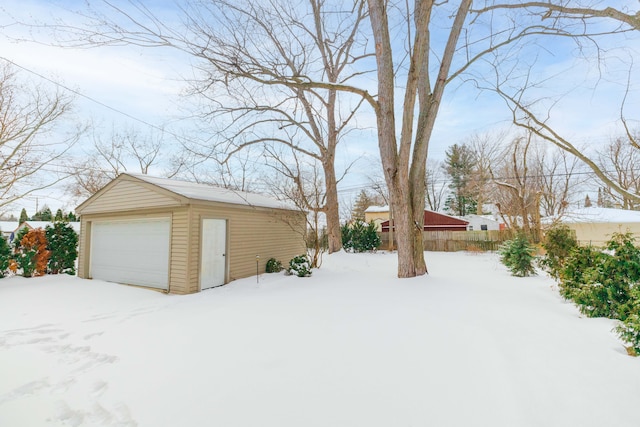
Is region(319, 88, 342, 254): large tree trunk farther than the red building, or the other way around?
the red building

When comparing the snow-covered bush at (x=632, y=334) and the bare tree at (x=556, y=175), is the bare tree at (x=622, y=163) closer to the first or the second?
the bare tree at (x=556, y=175)

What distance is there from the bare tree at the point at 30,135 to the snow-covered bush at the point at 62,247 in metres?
6.56

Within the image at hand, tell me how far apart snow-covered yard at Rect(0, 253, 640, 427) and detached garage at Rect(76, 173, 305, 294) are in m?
2.02

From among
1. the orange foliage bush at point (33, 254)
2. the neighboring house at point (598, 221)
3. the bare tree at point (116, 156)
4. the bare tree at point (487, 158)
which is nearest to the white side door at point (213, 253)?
the orange foliage bush at point (33, 254)

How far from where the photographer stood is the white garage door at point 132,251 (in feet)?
24.0

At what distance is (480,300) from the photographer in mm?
4781

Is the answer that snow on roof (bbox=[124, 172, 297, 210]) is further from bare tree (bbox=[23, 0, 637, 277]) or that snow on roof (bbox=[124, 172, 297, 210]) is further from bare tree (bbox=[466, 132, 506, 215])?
bare tree (bbox=[466, 132, 506, 215])

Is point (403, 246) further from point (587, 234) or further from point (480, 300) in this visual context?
point (587, 234)

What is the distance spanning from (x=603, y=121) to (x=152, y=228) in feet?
45.1

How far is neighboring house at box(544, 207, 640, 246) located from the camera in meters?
17.8

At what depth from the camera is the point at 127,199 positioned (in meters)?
7.92

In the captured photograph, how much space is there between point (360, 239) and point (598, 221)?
49.5 ft

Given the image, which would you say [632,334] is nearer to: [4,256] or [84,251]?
[84,251]

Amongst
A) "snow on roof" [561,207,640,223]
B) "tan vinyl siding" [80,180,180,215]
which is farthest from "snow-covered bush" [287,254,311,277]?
"snow on roof" [561,207,640,223]
